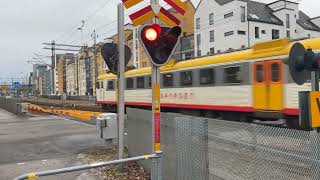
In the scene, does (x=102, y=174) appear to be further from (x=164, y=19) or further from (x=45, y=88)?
(x=45, y=88)

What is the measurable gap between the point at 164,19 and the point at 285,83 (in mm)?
7659

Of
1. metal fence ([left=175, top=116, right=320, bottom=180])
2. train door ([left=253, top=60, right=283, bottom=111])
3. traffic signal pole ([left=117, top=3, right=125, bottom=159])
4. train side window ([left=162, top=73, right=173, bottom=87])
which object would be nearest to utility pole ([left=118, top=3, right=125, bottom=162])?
traffic signal pole ([left=117, top=3, right=125, bottom=159])

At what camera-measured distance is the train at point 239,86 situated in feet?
45.5

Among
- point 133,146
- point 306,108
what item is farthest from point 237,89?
point 306,108

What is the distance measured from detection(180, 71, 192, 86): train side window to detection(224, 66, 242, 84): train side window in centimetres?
282

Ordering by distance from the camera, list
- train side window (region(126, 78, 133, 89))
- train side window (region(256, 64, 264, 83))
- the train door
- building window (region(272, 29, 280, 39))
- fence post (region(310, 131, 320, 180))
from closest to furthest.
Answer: fence post (region(310, 131, 320, 180)) → the train door → train side window (region(256, 64, 264, 83)) → train side window (region(126, 78, 133, 89)) → building window (region(272, 29, 280, 39))

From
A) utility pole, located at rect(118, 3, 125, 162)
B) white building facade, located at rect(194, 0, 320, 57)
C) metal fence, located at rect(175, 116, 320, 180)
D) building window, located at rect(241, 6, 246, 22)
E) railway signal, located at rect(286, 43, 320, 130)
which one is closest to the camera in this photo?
metal fence, located at rect(175, 116, 320, 180)

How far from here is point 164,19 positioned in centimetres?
751

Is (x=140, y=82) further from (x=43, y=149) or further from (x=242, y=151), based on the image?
(x=242, y=151)

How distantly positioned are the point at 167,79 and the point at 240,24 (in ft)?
138

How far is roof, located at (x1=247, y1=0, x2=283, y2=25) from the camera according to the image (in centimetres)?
6417

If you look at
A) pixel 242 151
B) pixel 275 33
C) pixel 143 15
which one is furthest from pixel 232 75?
pixel 275 33

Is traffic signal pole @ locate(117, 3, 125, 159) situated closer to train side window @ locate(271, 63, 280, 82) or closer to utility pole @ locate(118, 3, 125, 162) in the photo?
utility pole @ locate(118, 3, 125, 162)

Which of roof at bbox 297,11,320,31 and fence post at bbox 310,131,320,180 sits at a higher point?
roof at bbox 297,11,320,31
